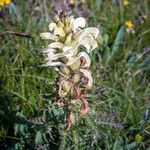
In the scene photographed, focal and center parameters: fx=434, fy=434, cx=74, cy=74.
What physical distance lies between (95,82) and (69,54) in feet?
4.28

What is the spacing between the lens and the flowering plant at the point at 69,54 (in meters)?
2.16

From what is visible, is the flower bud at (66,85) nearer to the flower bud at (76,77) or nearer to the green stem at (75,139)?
the flower bud at (76,77)

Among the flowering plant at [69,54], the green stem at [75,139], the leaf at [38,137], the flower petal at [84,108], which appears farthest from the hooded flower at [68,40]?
the leaf at [38,137]

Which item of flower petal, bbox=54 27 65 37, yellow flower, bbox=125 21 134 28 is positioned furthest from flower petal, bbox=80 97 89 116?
yellow flower, bbox=125 21 134 28

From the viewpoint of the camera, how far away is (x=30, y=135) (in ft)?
9.58

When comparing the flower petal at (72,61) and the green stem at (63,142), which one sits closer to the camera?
the flower petal at (72,61)

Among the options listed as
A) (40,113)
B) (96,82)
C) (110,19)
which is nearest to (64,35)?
(40,113)

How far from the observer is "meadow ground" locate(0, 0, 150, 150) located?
2689mm

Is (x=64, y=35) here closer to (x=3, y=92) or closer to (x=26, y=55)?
(x=3, y=92)

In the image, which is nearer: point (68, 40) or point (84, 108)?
point (68, 40)

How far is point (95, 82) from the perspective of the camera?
11.2 ft

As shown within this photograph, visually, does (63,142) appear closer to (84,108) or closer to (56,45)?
(84,108)

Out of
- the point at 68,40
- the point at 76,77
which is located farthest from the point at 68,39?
the point at 76,77

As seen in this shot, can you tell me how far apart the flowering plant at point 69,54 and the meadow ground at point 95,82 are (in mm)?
179
